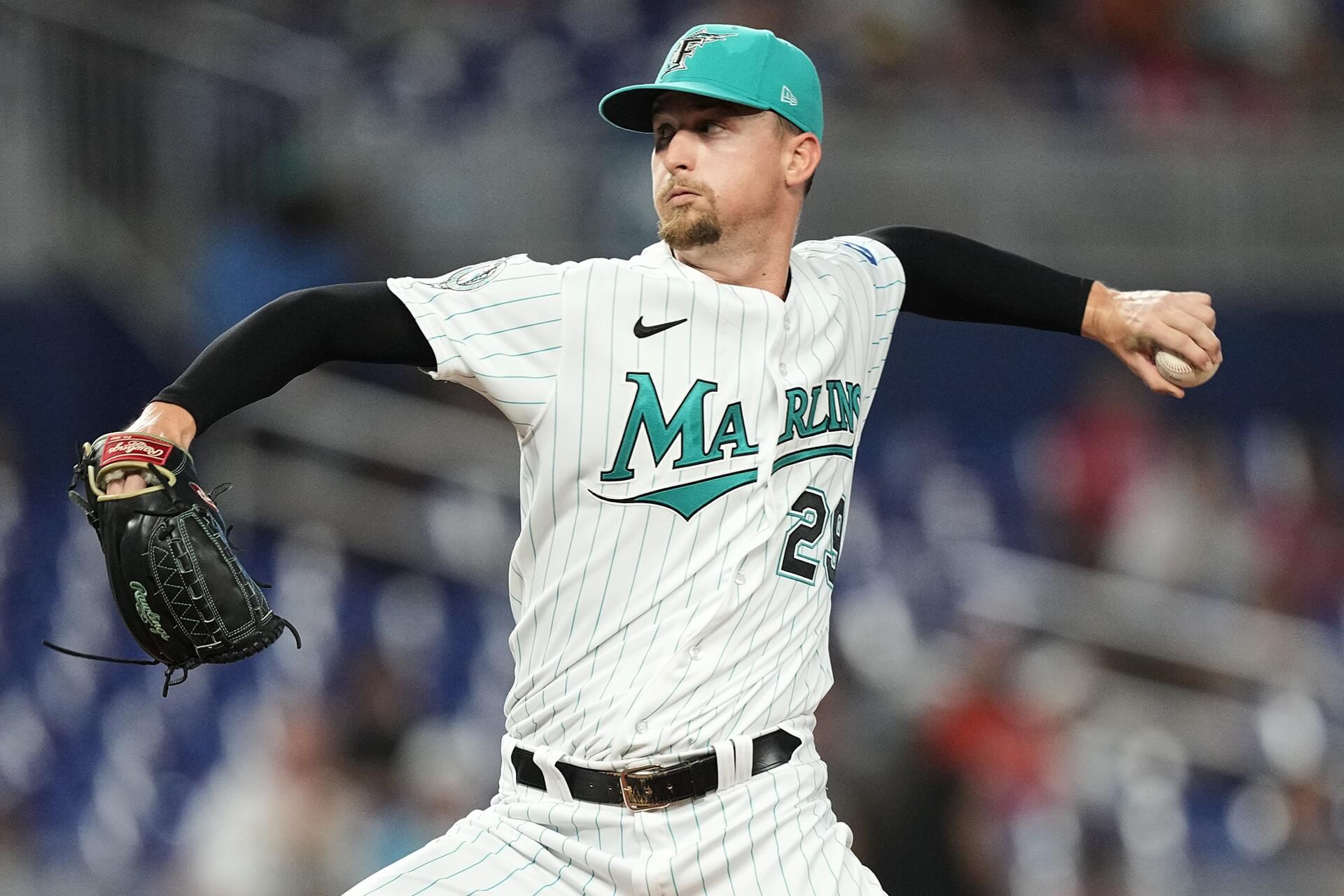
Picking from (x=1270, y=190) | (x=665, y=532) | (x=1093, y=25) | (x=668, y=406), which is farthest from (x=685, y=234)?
(x=1093, y=25)

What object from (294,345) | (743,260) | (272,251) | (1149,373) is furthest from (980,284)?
(272,251)

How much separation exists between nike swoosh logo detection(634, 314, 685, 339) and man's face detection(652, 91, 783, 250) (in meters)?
0.22

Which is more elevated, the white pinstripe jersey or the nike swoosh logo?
the nike swoosh logo

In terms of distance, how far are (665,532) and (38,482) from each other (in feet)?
15.9

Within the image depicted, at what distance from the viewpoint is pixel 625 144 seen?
7.26 meters

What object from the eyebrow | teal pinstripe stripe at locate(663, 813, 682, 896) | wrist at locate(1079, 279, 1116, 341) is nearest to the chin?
the eyebrow

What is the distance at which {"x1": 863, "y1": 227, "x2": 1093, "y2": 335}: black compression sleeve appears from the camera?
3285mm

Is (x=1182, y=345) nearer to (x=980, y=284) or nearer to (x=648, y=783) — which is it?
(x=980, y=284)

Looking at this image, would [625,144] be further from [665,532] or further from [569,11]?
[665,532]

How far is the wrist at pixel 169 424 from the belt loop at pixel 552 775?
2.55ft

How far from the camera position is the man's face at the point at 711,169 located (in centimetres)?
299

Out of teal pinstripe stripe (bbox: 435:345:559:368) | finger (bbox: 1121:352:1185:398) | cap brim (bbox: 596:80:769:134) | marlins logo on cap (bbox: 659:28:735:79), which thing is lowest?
teal pinstripe stripe (bbox: 435:345:559:368)

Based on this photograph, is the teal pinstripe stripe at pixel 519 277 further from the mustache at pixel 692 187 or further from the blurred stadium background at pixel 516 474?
the blurred stadium background at pixel 516 474

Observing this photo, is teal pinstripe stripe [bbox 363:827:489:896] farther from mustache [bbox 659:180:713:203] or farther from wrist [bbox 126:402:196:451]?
mustache [bbox 659:180:713:203]
